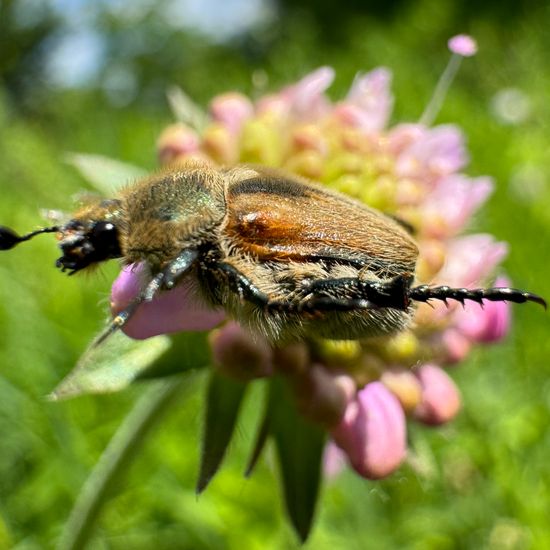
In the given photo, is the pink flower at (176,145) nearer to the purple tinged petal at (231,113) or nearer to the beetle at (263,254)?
the purple tinged petal at (231,113)

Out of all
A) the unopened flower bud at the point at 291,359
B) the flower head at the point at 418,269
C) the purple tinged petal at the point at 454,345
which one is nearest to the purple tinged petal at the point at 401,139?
the flower head at the point at 418,269


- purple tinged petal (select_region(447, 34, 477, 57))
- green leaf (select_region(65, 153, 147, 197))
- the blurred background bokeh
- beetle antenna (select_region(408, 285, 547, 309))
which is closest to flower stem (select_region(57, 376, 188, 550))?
the blurred background bokeh

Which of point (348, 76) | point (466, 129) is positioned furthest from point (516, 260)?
point (348, 76)

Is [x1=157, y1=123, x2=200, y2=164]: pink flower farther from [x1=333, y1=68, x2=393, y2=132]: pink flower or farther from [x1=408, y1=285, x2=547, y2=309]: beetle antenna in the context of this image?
[x1=408, y1=285, x2=547, y2=309]: beetle antenna

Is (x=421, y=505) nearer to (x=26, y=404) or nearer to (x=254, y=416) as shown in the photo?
(x=254, y=416)

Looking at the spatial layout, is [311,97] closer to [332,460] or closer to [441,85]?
[441,85]
